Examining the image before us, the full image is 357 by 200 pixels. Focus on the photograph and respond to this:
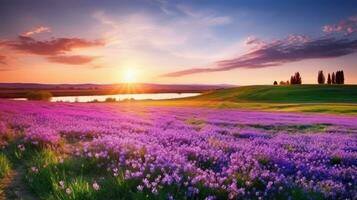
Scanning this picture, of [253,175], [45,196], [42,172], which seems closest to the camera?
[45,196]

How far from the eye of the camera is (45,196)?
564cm

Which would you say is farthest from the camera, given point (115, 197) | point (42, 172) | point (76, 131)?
point (76, 131)

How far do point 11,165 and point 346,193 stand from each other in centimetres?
651

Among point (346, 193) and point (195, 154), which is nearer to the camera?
point (346, 193)

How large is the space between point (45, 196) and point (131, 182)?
1.43 meters

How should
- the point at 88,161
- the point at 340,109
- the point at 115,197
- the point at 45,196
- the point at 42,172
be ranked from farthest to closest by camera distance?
1. the point at 340,109
2. the point at 88,161
3. the point at 42,172
4. the point at 45,196
5. the point at 115,197

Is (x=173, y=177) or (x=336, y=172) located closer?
(x=173, y=177)

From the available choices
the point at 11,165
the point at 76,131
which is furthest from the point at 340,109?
the point at 11,165

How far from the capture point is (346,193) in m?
5.88

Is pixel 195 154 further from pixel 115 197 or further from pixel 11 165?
pixel 11 165

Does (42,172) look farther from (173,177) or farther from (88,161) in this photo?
(173,177)

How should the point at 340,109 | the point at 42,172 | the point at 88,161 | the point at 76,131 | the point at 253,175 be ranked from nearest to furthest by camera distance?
the point at 253,175 < the point at 42,172 < the point at 88,161 < the point at 76,131 < the point at 340,109

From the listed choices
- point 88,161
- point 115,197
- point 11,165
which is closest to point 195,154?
point 88,161

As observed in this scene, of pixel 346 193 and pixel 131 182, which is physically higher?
pixel 131 182
